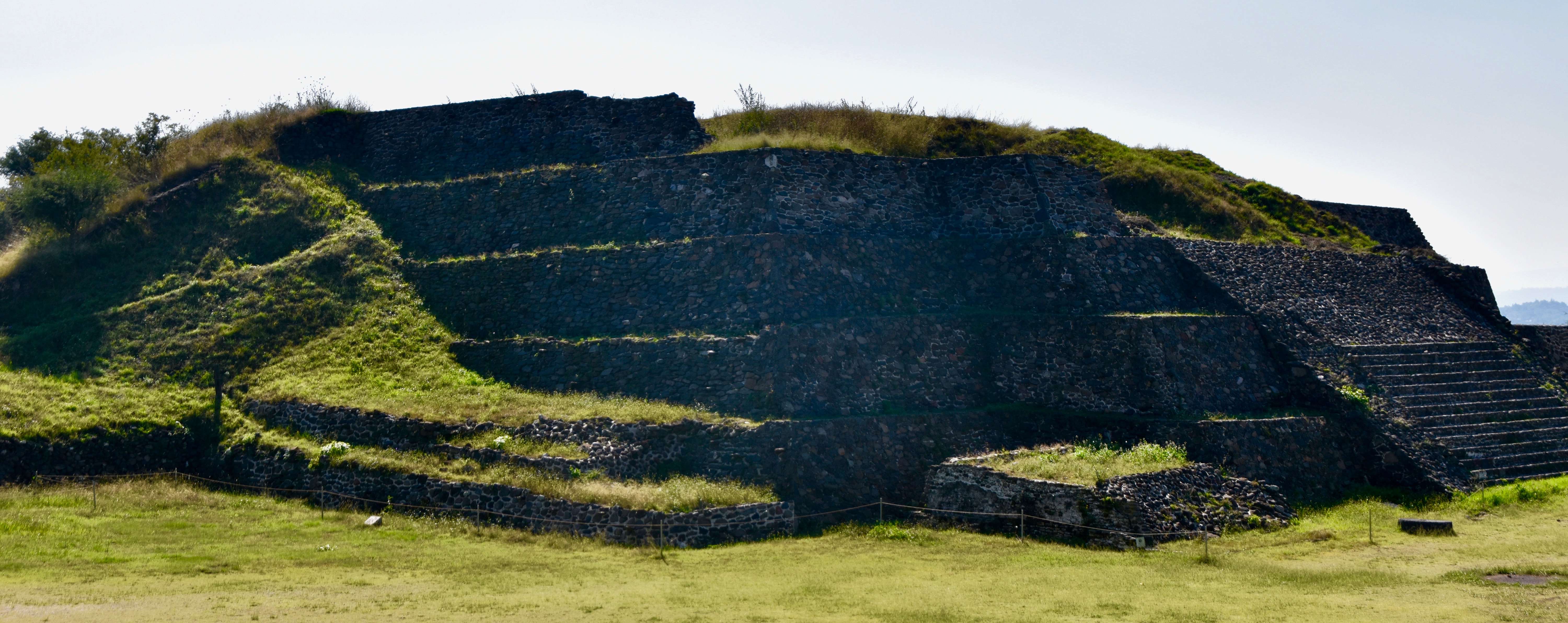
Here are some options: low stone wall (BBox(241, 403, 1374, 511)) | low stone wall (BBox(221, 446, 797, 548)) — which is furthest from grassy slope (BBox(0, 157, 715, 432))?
low stone wall (BBox(221, 446, 797, 548))

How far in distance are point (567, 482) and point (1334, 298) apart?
2307 cm

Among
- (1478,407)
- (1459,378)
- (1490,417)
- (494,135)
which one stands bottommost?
(1490,417)

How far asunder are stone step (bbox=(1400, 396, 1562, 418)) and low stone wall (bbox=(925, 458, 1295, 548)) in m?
6.24

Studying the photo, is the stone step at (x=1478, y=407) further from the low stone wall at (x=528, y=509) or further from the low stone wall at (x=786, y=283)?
the low stone wall at (x=528, y=509)

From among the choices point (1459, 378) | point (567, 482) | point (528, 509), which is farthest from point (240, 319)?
point (1459, 378)

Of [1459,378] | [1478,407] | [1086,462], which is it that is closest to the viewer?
[1086,462]

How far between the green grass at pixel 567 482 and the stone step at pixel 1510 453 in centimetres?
1683

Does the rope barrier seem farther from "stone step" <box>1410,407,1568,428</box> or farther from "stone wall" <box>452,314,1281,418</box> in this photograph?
"stone step" <box>1410,407,1568,428</box>

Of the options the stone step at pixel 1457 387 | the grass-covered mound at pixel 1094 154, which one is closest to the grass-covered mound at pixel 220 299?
the grass-covered mound at pixel 1094 154

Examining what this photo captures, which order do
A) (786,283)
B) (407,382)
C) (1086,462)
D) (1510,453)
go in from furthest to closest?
(786,283) → (407,382) → (1510,453) → (1086,462)

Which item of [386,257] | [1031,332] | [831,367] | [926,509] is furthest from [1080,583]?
[386,257]

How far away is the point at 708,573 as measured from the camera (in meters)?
17.0

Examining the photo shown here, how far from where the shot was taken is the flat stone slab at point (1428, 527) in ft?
67.6

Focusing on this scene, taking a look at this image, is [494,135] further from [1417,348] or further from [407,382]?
[1417,348]
